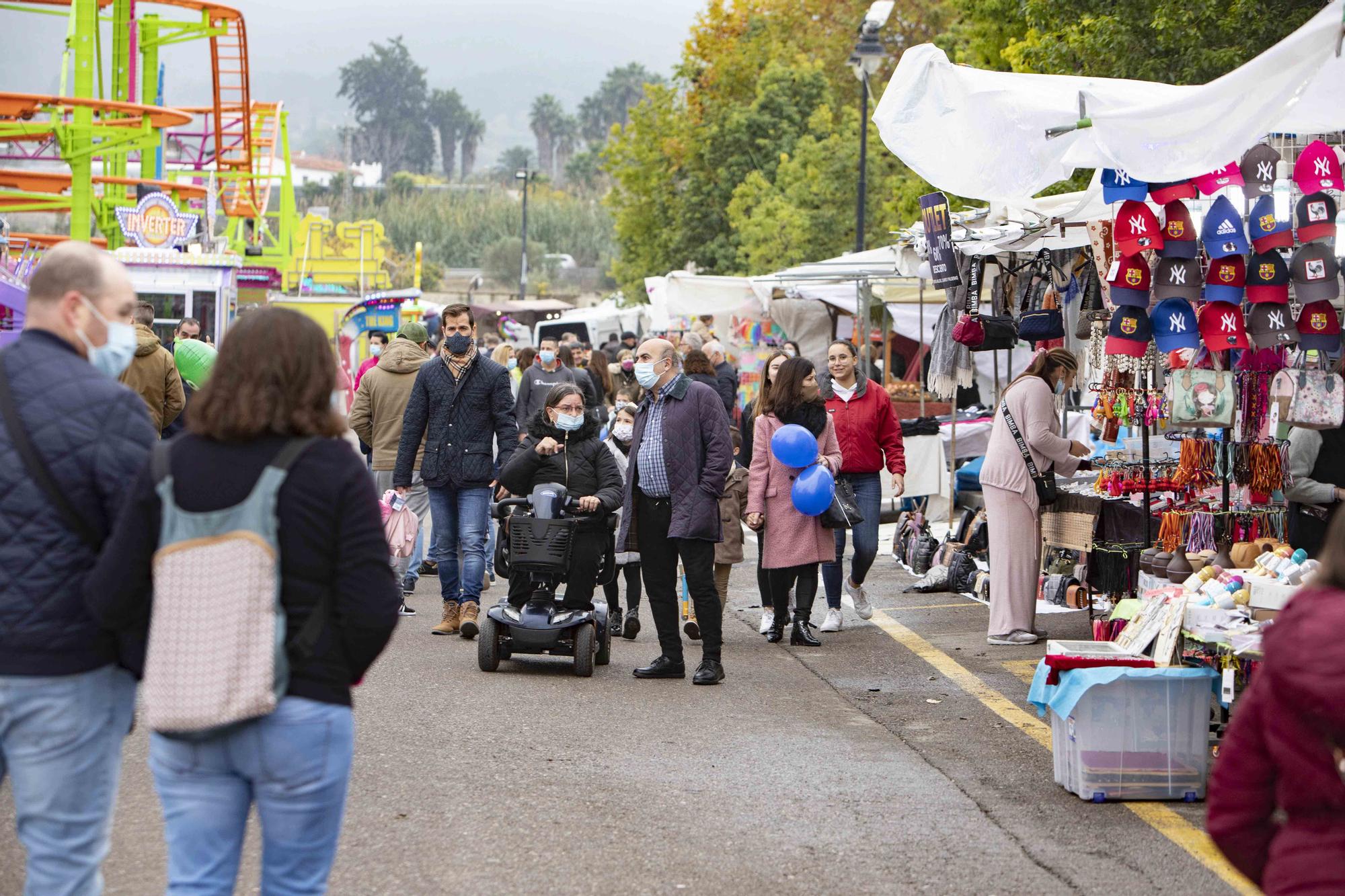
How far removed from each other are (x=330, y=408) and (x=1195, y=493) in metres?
6.75

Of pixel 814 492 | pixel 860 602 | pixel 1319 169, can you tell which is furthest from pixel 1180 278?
pixel 860 602

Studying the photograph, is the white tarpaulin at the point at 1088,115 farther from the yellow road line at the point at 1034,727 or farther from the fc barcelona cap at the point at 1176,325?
the yellow road line at the point at 1034,727

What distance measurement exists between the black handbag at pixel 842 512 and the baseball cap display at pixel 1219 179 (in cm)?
311

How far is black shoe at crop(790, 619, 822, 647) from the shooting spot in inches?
400

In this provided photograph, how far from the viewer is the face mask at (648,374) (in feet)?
27.9

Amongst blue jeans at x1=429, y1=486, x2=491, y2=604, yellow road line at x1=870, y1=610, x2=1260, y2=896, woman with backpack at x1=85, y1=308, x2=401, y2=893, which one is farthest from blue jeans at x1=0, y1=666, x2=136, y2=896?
blue jeans at x1=429, y1=486, x2=491, y2=604

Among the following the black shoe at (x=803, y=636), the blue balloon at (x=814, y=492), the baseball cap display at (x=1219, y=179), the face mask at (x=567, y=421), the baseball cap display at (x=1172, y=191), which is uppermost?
the baseball cap display at (x=1219, y=179)

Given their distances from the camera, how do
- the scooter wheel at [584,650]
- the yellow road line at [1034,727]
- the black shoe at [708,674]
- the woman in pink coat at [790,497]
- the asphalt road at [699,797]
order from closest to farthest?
the asphalt road at [699,797]
the yellow road line at [1034,727]
the black shoe at [708,674]
the scooter wheel at [584,650]
the woman in pink coat at [790,497]

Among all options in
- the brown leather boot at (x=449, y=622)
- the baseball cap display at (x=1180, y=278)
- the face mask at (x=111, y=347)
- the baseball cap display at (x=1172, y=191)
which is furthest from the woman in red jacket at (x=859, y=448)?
the face mask at (x=111, y=347)

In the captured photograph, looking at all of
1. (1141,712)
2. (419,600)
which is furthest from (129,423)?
(419,600)

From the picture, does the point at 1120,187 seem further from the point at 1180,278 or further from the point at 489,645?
the point at 489,645

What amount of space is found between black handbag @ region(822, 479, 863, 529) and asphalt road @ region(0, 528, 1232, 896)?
40.0 inches

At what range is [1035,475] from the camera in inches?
383

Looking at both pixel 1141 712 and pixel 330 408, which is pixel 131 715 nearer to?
pixel 330 408
